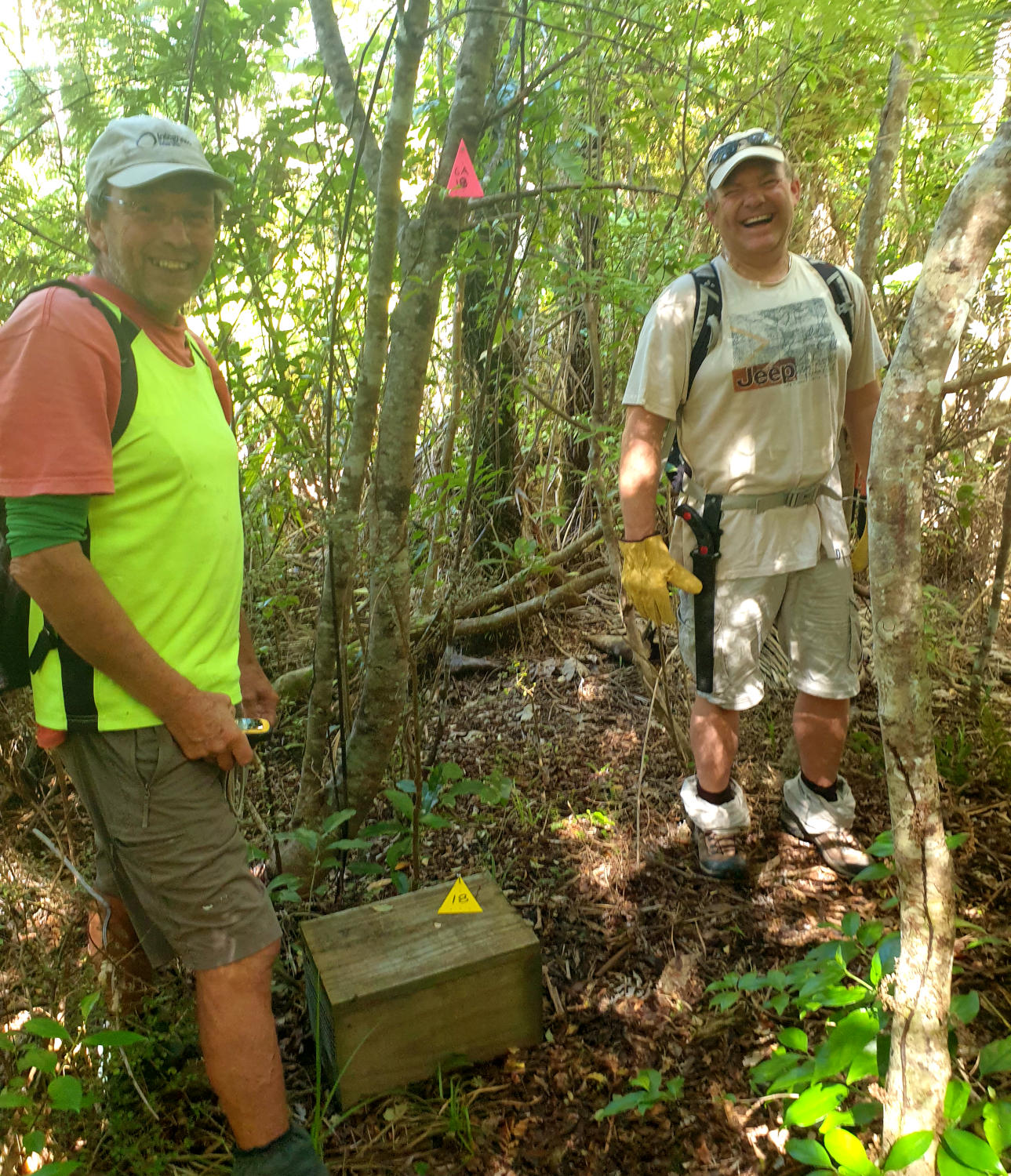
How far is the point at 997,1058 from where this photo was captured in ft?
4.59

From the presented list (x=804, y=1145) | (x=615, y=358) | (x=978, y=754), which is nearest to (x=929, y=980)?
(x=804, y=1145)

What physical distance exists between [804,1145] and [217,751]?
4.22ft

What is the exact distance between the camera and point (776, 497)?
8.54ft

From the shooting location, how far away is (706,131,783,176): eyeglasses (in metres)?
2.50

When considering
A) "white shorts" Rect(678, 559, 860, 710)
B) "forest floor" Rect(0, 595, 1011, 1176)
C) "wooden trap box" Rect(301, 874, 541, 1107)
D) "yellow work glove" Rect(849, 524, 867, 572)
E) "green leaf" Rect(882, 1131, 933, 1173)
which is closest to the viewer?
"green leaf" Rect(882, 1131, 933, 1173)

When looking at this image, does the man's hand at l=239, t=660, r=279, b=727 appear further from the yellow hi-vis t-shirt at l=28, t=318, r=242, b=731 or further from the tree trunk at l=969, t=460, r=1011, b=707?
the tree trunk at l=969, t=460, r=1011, b=707

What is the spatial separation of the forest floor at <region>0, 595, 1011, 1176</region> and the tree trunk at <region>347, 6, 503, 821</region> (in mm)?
416

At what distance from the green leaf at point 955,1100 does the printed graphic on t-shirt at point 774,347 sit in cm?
182

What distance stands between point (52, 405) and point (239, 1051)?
129 cm

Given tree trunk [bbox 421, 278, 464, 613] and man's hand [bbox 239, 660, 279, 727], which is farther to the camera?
tree trunk [bbox 421, 278, 464, 613]

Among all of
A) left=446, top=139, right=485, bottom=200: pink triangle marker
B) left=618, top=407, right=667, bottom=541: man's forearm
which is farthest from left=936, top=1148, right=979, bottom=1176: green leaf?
left=446, top=139, right=485, bottom=200: pink triangle marker

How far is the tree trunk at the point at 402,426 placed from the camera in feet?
7.58

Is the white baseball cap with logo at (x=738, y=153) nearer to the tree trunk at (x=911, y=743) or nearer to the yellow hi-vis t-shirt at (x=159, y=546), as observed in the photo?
the tree trunk at (x=911, y=743)

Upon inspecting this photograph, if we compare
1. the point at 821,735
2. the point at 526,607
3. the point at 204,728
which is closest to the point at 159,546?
the point at 204,728
